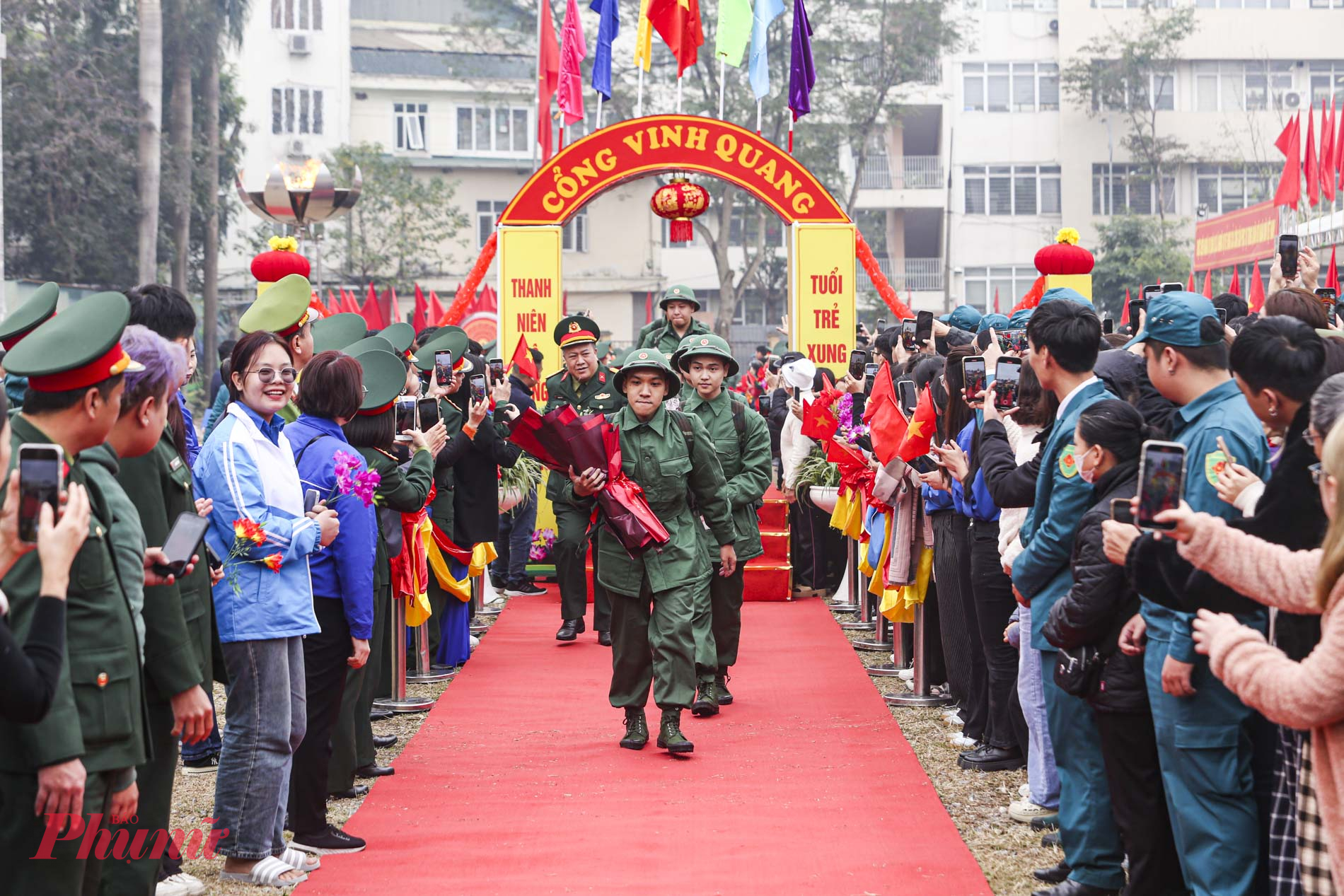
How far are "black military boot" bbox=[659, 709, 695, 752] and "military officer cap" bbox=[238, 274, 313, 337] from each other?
243 centimetres

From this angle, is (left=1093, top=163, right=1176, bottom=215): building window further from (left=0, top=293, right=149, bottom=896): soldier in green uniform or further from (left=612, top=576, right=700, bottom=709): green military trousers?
(left=0, top=293, right=149, bottom=896): soldier in green uniform

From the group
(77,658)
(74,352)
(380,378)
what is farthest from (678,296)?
(77,658)

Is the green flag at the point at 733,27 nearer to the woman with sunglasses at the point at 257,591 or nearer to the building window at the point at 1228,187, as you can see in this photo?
the woman with sunglasses at the point at 257,591

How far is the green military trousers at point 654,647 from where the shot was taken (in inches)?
265

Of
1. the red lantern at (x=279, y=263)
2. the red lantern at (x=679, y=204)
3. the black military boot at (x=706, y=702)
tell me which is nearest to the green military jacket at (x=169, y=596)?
the black military boot at (x=706, y=702)

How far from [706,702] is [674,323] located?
294cm

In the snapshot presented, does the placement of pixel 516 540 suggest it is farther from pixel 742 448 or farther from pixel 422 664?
pixel 742 448

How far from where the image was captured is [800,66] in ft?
48.8

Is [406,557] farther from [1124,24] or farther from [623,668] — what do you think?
[1124,24]

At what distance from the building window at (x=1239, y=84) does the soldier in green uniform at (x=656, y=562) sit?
115 ft

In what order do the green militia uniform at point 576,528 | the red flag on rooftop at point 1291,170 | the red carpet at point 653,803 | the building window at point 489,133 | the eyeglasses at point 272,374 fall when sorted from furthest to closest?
the building window at point 489,133 < the red flag on rooftop at point 1291,170 < the green militia uniform at point 576,528 < the red carpet at point 653,803 < the eyeglasses at point 272,374

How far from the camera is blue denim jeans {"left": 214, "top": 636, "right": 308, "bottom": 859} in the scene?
4688 millimetres

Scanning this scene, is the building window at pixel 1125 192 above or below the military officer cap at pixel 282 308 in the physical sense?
above

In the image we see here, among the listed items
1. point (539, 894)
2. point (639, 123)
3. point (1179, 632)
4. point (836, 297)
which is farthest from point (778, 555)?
point (1179, 632)
